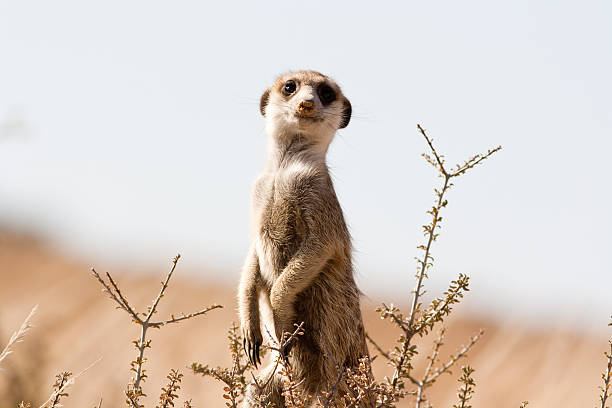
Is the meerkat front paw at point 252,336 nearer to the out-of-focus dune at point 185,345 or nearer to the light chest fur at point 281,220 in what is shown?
the light chest fur at point 281,220

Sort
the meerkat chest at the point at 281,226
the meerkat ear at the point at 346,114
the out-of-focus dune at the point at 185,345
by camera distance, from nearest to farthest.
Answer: the meerkat chest at the point at 281,226 → the meerkat ear at the point at 346,114 → the out-of-focus dune at the point at 185,345

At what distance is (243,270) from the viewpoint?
4.59 meters

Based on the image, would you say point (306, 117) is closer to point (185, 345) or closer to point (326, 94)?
point (326, 94)

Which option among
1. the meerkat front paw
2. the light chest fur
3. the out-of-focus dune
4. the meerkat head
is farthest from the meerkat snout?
the out-of-focus dune

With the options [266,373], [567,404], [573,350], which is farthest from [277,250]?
[573,350]

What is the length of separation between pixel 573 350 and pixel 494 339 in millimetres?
1413

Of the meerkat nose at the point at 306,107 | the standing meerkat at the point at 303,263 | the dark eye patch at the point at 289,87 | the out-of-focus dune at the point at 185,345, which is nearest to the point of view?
the standing meerkat at the point at 303,263

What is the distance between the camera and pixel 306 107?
14.8ft

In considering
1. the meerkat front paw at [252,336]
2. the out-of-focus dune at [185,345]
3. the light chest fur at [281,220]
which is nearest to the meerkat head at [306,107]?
the light chest fur at [281,220]

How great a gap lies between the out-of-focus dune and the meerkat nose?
3.72m

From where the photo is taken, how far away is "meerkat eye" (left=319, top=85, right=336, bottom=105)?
499cm

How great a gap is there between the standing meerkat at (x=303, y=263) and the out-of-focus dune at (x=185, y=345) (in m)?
3.24

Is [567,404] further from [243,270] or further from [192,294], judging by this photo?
[192,294]

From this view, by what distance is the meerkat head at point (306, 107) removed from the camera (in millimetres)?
4582
